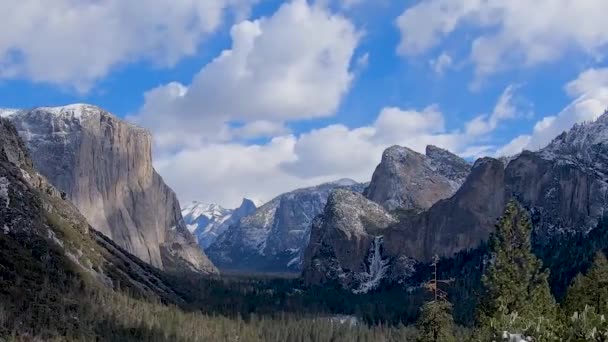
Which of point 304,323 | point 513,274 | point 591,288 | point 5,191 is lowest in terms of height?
point 304,323

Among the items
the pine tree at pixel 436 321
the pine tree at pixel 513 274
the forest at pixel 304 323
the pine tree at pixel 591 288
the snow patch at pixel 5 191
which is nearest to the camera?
the forest at pixel 304 323

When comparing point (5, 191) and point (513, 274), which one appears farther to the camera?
point (5, 191)

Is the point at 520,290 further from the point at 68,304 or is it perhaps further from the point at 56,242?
the point at 56,242

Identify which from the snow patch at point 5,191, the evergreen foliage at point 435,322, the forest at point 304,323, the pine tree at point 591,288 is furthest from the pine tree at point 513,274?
the snow patch at point 5,191

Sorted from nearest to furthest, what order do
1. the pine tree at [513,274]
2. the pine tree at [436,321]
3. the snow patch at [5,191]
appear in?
the pine tree at [436,321] → the pine tree at [513,274] → the snow patch at [5,191]

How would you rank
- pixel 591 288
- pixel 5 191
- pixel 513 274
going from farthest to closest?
pixel 5 191 < pixel 591 288 < pixel 513 274

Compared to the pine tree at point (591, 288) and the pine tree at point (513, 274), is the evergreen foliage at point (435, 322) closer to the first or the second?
the pine tree at point (513, 274)

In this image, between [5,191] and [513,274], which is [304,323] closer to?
[5,191]

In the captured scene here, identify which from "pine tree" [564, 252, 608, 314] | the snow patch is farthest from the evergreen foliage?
the snow patch

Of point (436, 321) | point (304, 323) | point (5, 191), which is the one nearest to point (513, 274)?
point (436, 321)

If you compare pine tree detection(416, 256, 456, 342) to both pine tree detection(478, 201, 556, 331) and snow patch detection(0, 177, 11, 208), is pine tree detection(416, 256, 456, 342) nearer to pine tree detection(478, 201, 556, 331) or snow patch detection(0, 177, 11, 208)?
pine tree detection(478, 201, 556, 331)
